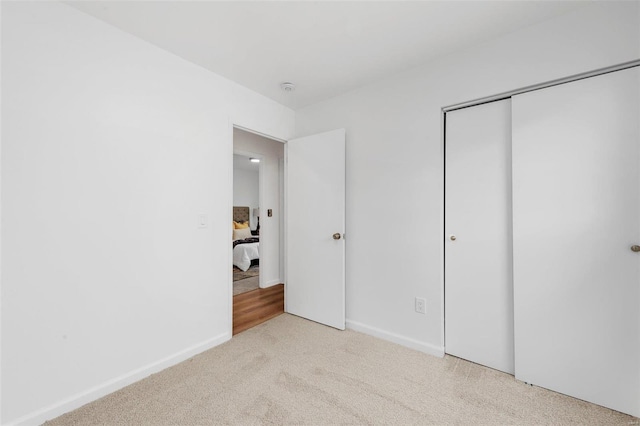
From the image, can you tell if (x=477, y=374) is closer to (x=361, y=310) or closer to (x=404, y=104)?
(x=361, y=310)

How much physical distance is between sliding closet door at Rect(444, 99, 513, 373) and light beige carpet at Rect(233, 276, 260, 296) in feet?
8.99

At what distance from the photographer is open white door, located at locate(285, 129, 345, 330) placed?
2.69 meters

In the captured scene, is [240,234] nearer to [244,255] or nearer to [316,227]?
[244,255]

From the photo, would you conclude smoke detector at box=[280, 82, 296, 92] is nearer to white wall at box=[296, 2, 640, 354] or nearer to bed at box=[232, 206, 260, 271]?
white wall at box=[296, 2, 640, 354]

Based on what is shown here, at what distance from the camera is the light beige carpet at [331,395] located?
1.53m

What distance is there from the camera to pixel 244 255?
17.0 feet

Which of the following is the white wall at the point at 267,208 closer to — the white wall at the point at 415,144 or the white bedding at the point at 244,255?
the white bedding at the point at 244,255

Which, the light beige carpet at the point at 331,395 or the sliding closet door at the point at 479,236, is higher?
the sliding closet door at the point at 479,236

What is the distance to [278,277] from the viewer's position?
4.32 meters

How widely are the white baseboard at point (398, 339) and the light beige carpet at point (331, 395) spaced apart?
61mm

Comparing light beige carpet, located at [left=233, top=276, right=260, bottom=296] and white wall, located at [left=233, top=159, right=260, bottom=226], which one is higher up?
white wall, located at [left=233, top=159, right=260, bottom=226]

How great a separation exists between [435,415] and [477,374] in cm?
59

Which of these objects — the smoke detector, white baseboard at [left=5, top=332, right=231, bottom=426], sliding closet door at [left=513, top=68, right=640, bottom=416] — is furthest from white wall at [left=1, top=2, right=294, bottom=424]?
sliding closet door at [left=513, top=68, right=640, bottom=416]

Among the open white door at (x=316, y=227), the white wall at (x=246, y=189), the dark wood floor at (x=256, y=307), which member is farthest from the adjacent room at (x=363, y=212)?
the white wall at (x=246, y=189)
